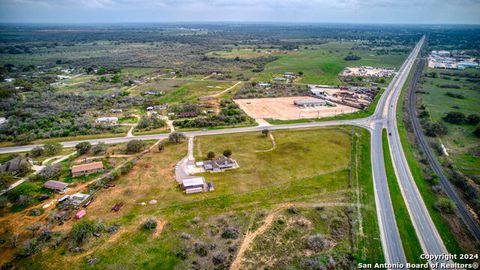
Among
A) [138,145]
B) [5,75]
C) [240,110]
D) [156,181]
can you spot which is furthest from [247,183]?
[5,75]

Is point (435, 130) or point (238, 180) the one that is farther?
point (435, 130)

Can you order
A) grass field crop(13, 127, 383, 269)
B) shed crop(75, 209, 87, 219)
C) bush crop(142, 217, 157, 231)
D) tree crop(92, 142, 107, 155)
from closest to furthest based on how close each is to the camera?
grass field crop(13, 127, 383, 269)
bush crop(142, 217, 157, 231)
shed crop(75, 209, 87, 219)
tree crop(92, 142, 107, 155)

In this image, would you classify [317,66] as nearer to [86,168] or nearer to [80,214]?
[86,168]

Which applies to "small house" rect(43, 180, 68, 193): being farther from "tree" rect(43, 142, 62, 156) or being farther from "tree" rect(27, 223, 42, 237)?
"tree" rect(43, 142, 62, 156)

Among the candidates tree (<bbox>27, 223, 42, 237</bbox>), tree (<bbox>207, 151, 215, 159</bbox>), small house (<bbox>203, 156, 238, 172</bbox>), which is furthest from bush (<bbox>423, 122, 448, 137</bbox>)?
tree (<bbox>27, 223, 42, 237</bbox>)

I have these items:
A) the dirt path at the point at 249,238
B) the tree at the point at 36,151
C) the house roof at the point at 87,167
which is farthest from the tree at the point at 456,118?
the tree at the point at 36,151

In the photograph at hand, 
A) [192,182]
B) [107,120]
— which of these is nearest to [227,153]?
[192,182]

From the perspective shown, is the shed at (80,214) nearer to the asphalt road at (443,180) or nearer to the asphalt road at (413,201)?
the asphalt road at (413,201)
